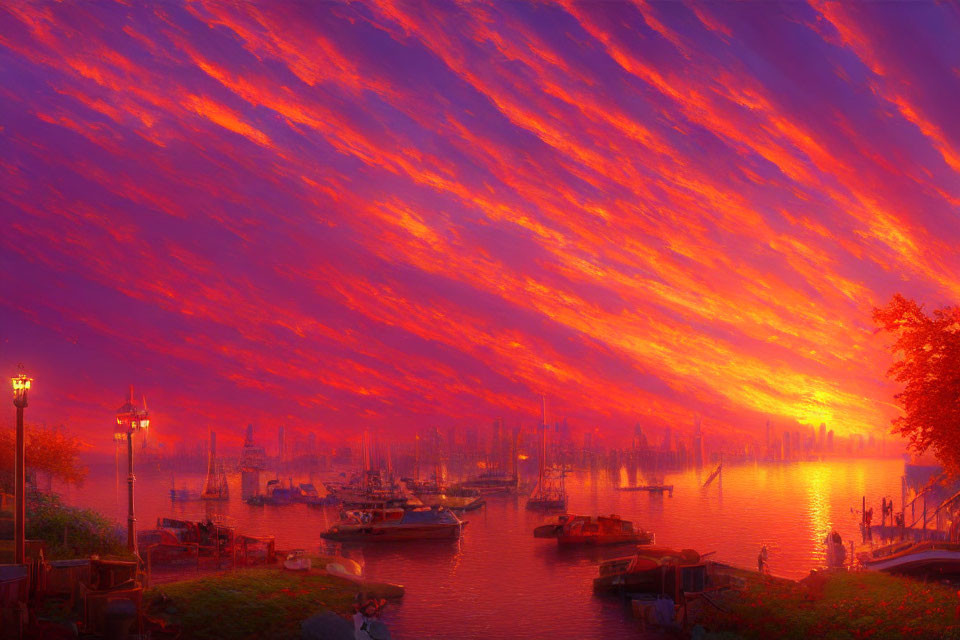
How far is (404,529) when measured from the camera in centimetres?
6769

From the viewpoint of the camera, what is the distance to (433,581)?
4975 centimetres

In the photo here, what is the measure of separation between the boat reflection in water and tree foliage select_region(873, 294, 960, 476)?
45.4 m

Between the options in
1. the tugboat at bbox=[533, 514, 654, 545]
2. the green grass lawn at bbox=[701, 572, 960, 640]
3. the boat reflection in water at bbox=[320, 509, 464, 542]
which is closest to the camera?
the green grass lawn at bbox=[701, 572, 960, 640]

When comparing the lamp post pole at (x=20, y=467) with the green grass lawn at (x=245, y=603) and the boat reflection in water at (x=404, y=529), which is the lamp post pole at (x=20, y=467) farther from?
the boat reflection in water at (x=404, y=529)

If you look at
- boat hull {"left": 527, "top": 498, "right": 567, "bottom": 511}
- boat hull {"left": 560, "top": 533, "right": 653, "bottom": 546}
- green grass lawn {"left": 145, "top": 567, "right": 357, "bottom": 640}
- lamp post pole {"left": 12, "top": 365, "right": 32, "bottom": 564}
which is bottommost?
boat hull {"left": 527, "top": 498, "right": 567, "bottom": 511}

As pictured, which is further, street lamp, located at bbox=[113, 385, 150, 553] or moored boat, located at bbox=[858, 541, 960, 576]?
moored boat, located at bbox=[858, 541, 960, 576]

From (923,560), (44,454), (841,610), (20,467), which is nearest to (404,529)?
(44,454)

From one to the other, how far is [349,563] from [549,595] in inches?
466

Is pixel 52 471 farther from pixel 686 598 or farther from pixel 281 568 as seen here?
pixel 686 598

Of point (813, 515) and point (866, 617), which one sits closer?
point (866, 617)

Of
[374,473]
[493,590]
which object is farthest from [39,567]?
[374,473]

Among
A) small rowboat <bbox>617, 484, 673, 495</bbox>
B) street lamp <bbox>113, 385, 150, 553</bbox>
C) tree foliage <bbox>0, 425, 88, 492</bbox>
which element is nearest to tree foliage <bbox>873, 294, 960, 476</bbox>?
street lamp <bbox>113, 385, 150, 553</bbox>

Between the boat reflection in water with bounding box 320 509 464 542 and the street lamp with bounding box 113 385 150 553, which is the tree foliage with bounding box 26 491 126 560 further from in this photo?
the boat reflection in water with bounding box 320 509 464 542

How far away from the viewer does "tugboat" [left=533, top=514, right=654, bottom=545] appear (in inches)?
2589
